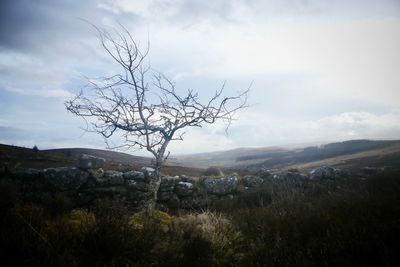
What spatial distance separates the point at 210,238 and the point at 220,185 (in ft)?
16.5

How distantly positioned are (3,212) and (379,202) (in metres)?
8.05

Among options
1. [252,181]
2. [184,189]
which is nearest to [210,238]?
[184,189]

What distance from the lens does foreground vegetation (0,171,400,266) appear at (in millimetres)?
3914

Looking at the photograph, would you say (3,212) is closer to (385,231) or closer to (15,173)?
(15,173)

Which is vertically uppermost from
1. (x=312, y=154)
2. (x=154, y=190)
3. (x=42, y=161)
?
(x=42, y=161)

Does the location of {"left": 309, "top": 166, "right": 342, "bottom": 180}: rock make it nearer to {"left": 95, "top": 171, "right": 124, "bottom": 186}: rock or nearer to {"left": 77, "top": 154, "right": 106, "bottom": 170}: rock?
{"left": 95, "top": 171, "right": 124, "bottom": 186}: rock

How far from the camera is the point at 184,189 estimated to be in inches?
384

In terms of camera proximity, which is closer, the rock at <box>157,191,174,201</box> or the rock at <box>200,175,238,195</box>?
the rock at <box>157,191,174,201</box>

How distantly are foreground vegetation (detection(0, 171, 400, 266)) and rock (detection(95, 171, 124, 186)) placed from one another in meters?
2.39

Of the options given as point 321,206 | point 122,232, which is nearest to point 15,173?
point 122,232

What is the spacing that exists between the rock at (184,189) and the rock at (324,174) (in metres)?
5.90

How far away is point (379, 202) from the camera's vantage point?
20.0ft

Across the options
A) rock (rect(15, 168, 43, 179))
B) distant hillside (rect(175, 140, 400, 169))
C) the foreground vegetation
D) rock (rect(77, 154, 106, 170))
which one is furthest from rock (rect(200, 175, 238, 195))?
distant hillside (rect(175, 140, 400, 169))

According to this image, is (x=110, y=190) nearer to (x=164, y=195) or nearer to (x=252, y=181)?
(x=164, y=195)
